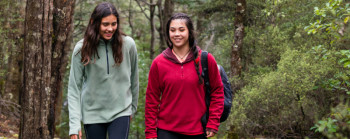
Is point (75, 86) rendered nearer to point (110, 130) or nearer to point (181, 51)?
point (110, 130)

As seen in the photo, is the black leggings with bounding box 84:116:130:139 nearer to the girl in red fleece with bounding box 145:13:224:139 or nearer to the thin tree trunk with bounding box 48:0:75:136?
the girl in red fleece with bounding box 145:13:224:139

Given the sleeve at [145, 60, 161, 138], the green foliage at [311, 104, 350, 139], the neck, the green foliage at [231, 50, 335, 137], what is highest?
the neck

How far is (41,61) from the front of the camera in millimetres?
4520

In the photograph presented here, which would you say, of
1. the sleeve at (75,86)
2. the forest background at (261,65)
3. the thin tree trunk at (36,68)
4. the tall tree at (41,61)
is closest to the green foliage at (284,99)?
the forest background at (261,65)

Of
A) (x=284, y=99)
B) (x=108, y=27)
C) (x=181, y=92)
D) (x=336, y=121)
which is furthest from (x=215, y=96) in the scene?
(x=284, y=99)

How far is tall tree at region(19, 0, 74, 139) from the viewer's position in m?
4.48

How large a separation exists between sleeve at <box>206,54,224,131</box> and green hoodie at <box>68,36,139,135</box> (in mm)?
873

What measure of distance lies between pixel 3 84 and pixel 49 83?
407 inches

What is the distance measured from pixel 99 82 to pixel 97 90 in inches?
3.2

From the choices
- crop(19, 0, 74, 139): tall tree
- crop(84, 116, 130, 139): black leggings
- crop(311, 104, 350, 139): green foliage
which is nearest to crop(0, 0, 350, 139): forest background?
crop(19, 0, 74, 139): tall tree

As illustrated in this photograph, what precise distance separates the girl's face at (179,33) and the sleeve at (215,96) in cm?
30

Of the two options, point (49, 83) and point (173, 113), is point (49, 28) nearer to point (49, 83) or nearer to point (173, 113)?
point (49, 83)

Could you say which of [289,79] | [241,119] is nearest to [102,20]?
[289,79]

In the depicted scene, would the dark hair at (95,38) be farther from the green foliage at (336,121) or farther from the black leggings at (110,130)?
the green foliage at (336,121)
